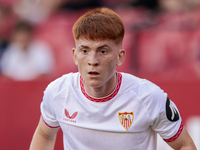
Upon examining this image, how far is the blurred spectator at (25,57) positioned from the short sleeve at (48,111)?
3197 mm

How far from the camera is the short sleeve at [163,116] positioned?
2787 millimetres

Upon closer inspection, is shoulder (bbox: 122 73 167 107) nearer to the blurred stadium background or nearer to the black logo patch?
the black logo patch

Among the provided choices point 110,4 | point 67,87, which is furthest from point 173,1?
point 67,87

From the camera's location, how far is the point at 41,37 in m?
6.99

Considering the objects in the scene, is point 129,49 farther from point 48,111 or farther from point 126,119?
point 126,119

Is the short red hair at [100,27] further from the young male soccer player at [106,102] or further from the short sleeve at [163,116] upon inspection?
the short sleeve at [163,116]

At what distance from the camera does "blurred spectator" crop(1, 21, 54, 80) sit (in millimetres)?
6375

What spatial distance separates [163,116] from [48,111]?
0.98m

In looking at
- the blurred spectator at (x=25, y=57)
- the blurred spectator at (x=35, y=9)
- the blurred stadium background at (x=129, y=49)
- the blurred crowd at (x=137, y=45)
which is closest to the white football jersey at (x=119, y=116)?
the blurred stadium background at (x=129, y=49)

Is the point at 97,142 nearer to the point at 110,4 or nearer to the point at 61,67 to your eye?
the point at 61,67

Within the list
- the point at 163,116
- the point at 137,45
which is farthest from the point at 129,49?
the point at 163,116

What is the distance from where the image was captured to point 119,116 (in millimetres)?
2898

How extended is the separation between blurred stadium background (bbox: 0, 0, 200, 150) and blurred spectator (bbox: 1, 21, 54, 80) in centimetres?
6

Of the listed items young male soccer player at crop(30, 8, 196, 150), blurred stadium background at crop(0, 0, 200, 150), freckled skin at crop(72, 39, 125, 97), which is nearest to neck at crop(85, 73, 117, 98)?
young male soccer player at crop(30, 8, 196, 150)
